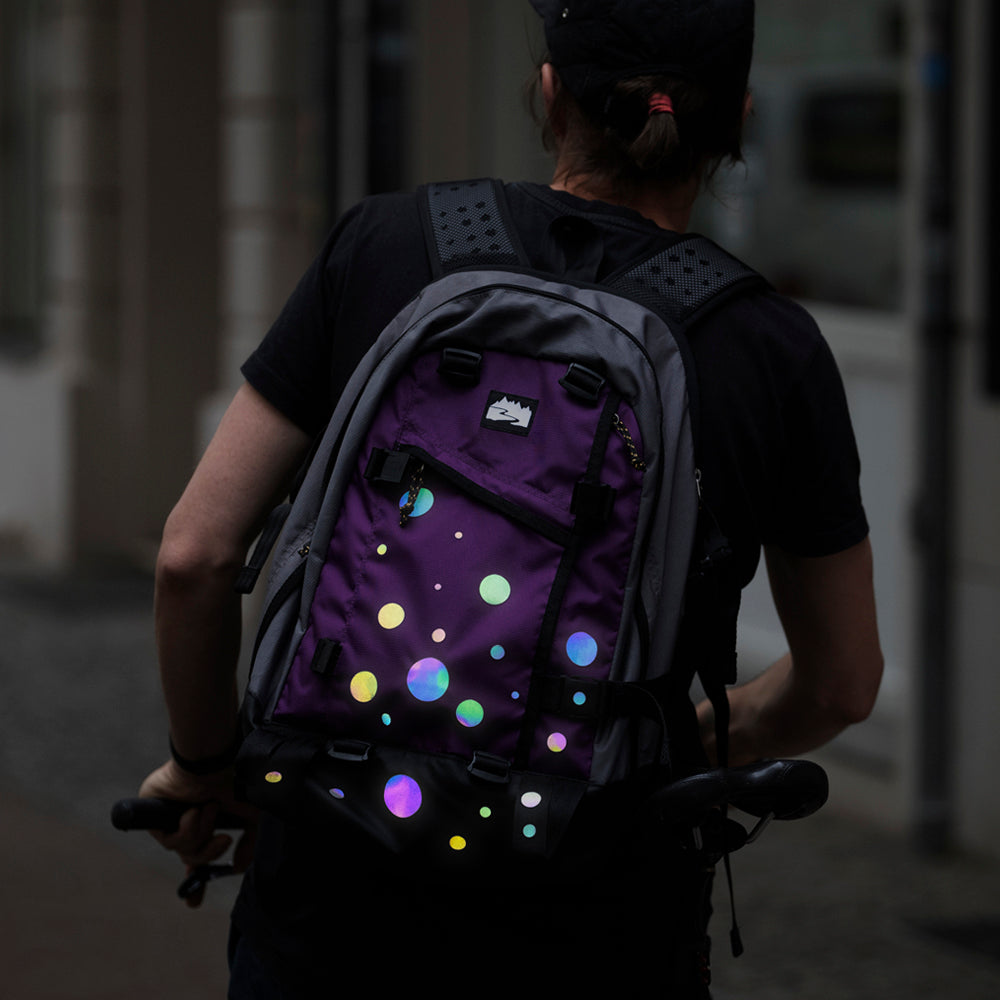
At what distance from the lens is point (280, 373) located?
202 centimetres

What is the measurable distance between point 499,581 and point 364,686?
6.5 inches

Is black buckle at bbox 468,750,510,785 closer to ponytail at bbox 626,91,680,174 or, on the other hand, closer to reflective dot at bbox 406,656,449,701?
reflective dot at bbox 406,656,449,701

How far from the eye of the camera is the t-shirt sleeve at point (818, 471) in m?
1.91

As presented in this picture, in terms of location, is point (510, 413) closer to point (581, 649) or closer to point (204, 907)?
point (581, 649)

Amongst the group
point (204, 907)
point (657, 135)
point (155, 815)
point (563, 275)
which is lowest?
point (204, 907)

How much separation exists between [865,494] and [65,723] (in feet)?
9.88

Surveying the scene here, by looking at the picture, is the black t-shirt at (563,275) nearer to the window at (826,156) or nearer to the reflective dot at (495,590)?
the reflective dot at (495,590)

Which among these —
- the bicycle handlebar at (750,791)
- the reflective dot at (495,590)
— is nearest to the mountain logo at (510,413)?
the reflective dot at (495,590)

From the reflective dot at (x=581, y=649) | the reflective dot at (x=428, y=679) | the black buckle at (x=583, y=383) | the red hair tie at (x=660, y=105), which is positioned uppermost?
the red hair tie at (x=660, y=105)

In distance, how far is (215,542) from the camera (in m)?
2.04

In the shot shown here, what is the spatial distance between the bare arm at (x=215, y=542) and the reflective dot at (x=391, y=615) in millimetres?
303

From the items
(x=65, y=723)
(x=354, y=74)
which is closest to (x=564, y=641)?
(x=65, y=723)

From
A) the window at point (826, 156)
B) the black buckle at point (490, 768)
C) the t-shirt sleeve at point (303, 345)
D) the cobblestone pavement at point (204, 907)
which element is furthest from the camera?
the window at point (826, 156)

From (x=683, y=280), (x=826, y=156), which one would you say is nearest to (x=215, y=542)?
(x=683, y=280)
